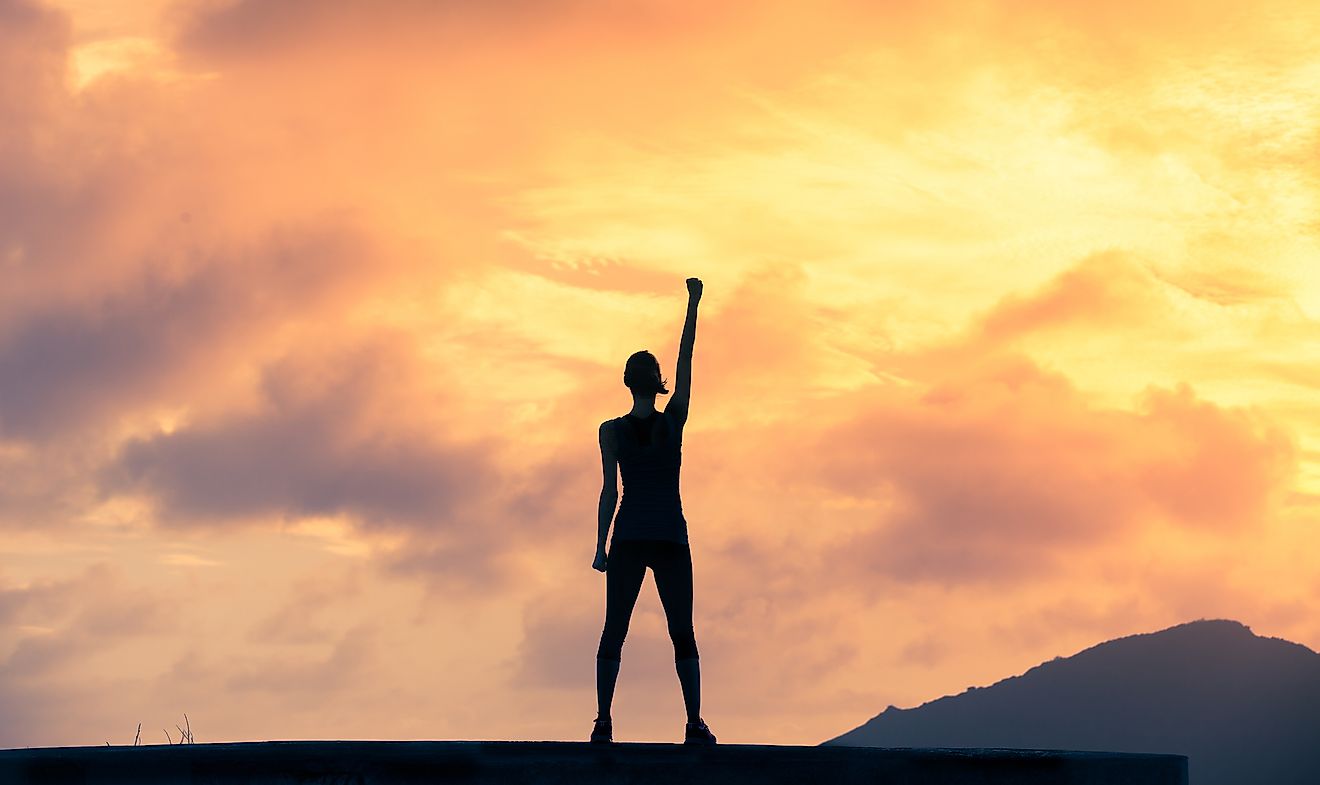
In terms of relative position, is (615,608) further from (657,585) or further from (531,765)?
(531,765)

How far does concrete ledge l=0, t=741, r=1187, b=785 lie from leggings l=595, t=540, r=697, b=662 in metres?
1.05

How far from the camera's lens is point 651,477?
1196cm

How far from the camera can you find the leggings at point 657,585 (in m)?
12.0

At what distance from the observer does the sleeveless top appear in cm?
1192

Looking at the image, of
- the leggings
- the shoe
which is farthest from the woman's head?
the shoe

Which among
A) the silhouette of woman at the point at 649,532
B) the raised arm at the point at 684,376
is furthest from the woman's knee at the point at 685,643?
the raised arm at the point at 684,376

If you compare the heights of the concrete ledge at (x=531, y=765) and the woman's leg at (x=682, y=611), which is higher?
the woman's leg at (x=682, y=611)

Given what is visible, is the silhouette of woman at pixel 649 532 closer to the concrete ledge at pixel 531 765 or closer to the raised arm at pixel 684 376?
the raised arm at pixel 684 376

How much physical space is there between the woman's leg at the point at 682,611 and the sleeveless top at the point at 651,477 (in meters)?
0.15

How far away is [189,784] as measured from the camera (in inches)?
413

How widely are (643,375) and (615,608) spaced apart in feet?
5.75

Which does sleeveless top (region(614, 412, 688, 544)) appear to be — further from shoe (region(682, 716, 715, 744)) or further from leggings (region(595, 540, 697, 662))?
shoe (region(682, 716, 715, 744))

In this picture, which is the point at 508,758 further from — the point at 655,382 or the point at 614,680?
the point at 655,382

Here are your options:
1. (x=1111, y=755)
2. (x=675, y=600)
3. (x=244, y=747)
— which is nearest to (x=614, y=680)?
(x=675, y=600)
